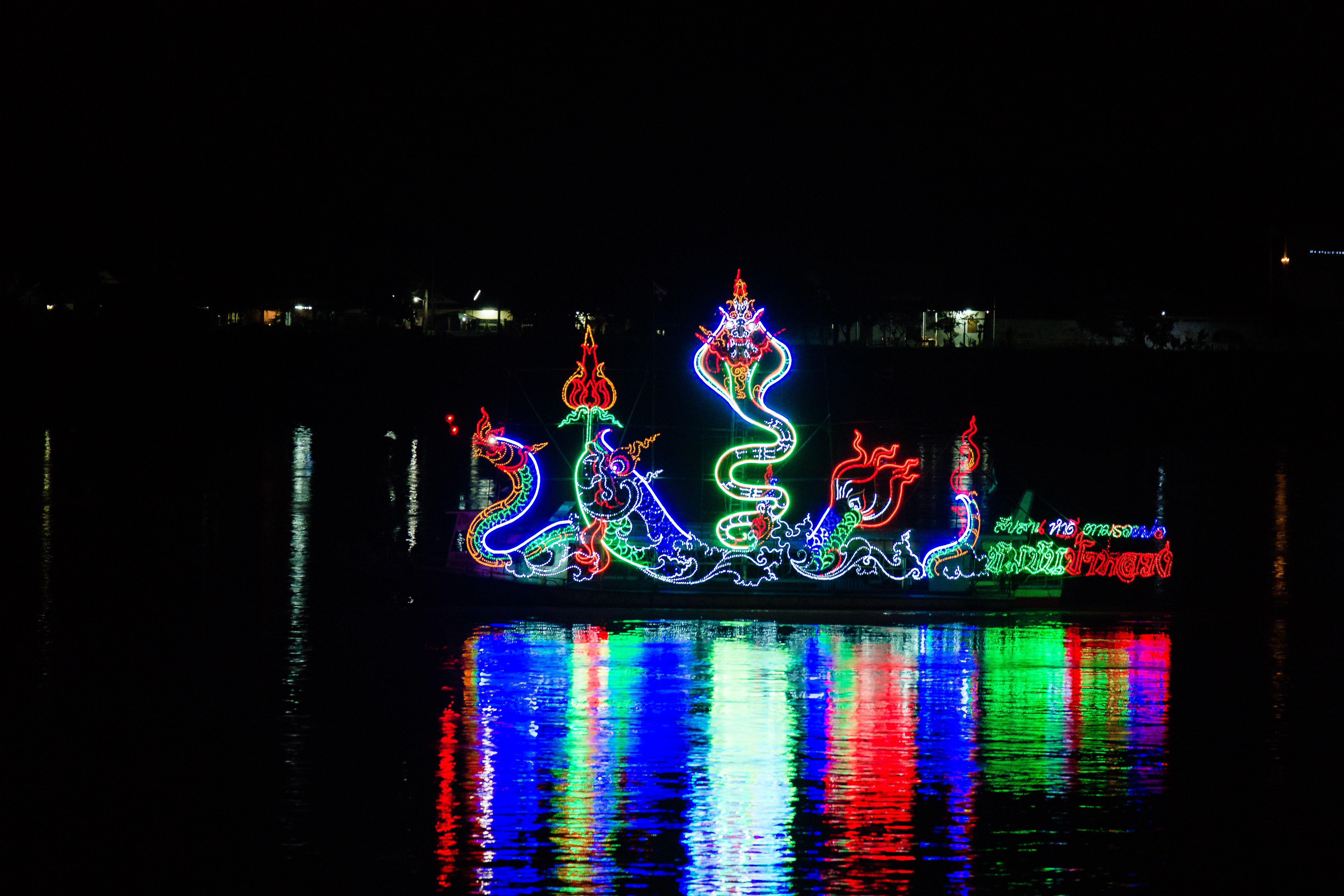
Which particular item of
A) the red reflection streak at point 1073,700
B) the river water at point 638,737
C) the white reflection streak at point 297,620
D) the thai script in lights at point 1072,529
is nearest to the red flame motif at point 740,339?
the river water at point 638,737

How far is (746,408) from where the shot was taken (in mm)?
17609

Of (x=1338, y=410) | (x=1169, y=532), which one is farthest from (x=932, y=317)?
(x=1169, y=532)

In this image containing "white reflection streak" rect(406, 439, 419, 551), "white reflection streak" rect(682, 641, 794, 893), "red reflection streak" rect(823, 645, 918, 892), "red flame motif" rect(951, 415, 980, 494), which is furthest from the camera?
"white reflection streak" rect(406, 439, 419, 551)

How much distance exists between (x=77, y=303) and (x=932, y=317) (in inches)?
1430

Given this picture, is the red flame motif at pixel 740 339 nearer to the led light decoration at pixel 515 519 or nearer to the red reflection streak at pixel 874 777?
the led light decoration at pixel 515 519

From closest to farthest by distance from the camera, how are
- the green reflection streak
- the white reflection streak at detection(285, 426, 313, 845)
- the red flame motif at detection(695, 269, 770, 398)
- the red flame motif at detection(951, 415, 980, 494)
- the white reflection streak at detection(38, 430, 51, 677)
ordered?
the green reflection streak
the white reflection streak at detection(285, 426, 313, 845)
the white reflection streak at detection(38, 430, 51, 677)
the red flame motif at detection(695, 269, 770, 398)
the red flame motif at detection(951, 415, 980, 494)

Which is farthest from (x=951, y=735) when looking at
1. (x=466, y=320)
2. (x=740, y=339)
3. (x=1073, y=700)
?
(x=466, y=320)

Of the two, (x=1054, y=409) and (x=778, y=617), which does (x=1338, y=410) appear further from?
(x=778, y=617)

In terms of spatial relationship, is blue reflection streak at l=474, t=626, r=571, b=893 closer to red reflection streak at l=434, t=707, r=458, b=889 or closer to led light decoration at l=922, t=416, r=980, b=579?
red reflection streak at l=434, t=707, r=458, b=889

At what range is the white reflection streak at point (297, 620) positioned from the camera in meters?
12.5

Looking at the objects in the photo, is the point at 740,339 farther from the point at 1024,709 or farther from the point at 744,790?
the point at 744,790

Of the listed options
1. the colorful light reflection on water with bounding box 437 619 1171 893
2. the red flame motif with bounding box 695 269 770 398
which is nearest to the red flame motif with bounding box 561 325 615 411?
the red flame motif with bounding box 695 269 770 398

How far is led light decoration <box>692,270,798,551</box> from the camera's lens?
17.0 meters

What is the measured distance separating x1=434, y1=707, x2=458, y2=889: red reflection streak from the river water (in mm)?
41
